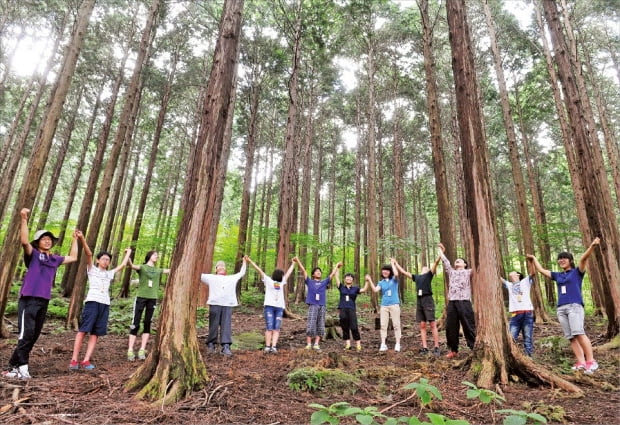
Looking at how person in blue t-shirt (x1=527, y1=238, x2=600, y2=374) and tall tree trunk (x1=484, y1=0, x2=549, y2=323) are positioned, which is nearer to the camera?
person in blue t-shirt (x1=527, y1=238, x2=600, y2=374)

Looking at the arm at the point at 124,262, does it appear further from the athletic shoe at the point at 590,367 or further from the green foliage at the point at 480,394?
the athletic shoe at the point at 590,367

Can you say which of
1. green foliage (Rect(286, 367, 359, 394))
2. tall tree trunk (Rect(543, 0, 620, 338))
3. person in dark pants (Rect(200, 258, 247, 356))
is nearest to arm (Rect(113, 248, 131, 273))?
person in dark pants (Rect(200, 258, 247, 356))

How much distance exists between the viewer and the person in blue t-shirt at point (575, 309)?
523 centimetres

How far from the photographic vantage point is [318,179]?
25.1 metres

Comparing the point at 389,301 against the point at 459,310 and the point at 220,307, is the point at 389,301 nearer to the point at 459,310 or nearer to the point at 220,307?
the point at 459,310

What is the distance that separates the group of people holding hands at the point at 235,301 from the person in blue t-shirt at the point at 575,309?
13 mm

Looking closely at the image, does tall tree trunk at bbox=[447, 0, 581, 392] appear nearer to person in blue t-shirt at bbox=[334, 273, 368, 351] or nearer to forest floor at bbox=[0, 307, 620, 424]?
forest floor at bbox=[0, 307, 620, 424]

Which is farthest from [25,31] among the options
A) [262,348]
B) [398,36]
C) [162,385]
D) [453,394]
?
[453,394]

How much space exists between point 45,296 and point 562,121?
1551 cm

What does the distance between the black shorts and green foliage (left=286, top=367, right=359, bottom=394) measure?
Answer: 327 cm

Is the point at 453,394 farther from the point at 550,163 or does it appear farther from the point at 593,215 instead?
the point at 550,163

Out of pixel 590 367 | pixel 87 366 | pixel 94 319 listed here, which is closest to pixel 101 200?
pixel 94 319

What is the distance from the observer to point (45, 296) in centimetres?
462

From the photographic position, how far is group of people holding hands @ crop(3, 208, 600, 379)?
15.0 feet
